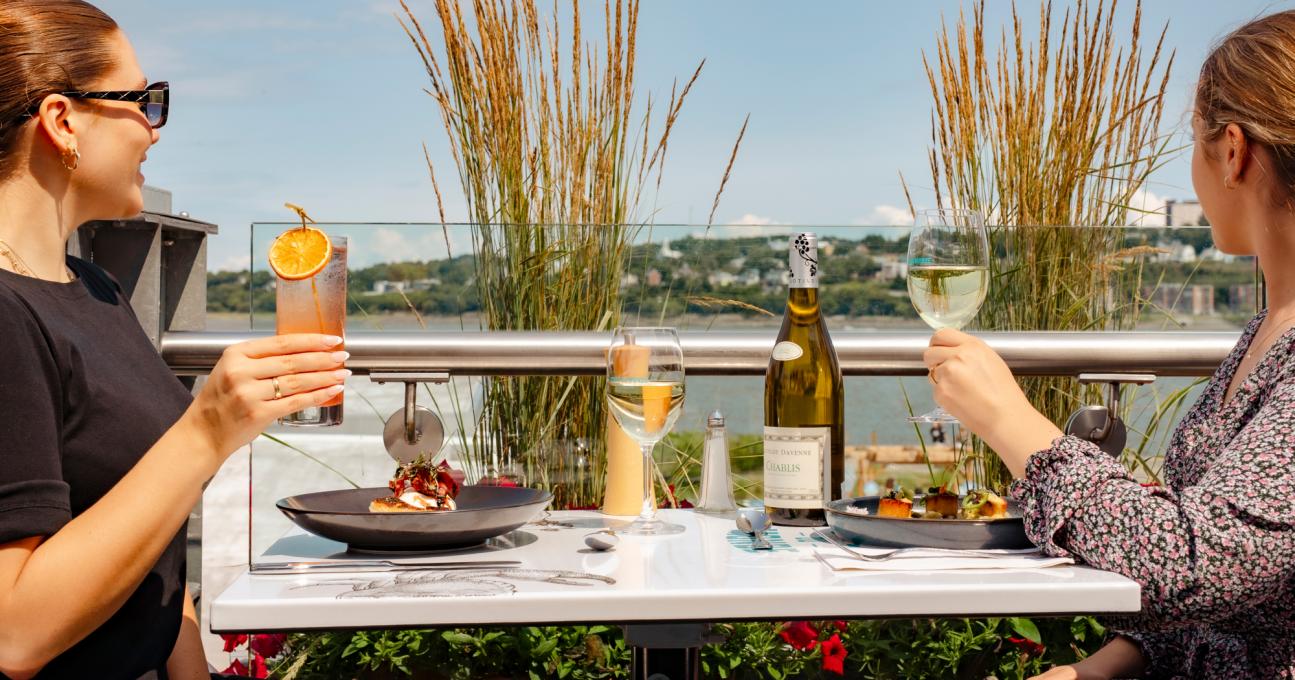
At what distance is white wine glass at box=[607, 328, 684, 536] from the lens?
1439 mm

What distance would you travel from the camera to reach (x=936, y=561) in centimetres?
127

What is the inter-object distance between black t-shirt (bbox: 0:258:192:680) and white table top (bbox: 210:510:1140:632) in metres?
0.20

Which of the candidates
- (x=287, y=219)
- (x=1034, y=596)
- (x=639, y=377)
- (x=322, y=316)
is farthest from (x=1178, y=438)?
(x=287, y=219)

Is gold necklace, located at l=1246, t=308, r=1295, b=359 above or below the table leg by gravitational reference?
above

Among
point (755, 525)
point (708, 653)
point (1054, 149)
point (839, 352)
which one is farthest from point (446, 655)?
point (1054, 149)

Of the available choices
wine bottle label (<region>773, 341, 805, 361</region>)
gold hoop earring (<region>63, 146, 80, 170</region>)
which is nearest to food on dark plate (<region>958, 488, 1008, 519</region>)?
wine bottle label (<region>773, 341, 805, 361</region>)

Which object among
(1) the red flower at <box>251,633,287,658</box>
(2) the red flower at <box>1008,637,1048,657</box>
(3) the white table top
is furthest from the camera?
(2) the red flower at <box>1008,637,1048,657</box>

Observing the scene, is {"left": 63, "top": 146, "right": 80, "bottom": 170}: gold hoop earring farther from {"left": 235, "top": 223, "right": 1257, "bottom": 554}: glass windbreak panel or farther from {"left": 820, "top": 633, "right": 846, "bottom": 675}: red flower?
{"left": 820, "top": 633, "right": 846, "bottom": 675}: red flower

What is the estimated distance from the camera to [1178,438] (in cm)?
151

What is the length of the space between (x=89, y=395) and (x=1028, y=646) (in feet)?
6.21

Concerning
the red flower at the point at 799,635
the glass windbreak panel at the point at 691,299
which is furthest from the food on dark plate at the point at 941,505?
the red flower at the point at 799,635

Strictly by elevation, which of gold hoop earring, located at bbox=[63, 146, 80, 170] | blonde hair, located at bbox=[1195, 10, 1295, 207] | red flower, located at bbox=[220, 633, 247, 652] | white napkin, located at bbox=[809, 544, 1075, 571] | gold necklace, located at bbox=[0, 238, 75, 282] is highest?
blonde hair, located at bbox=[1195, 10, 1295, 207]

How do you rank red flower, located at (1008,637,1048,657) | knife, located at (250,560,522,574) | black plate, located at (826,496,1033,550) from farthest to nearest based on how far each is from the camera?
red flower, located at (1008,637,1048,657) → black plate, located at (826,496,1033,550) → knife, located at (250,560,522,574)

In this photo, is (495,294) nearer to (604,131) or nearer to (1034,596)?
(604,131)
